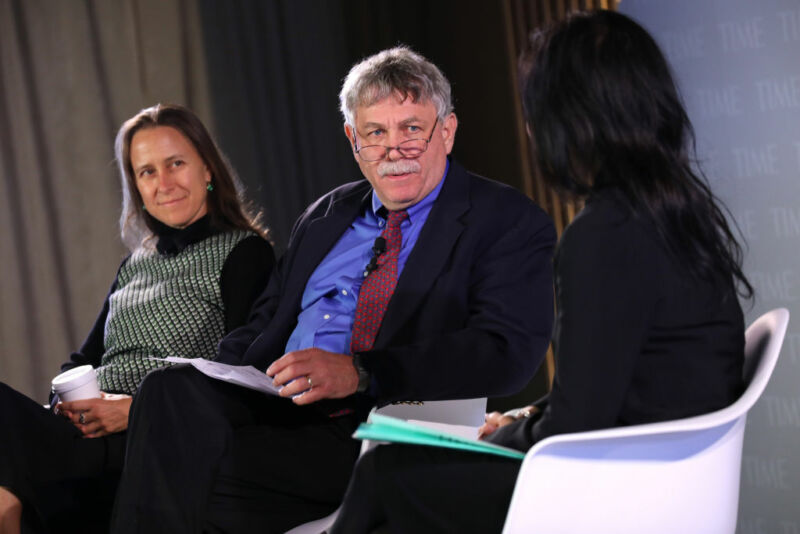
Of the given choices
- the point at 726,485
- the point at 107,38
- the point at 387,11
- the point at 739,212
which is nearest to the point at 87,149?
the point at 107,38

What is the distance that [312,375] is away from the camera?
1.79 meters

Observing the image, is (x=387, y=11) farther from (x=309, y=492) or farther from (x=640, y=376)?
(x=640, y=376)

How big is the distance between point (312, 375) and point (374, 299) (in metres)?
0.40

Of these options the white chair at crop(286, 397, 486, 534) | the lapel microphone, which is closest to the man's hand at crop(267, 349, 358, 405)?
the white chair at crop(286, 397, 486, 534)

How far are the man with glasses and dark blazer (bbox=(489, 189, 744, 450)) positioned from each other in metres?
0.63

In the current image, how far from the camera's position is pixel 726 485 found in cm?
133

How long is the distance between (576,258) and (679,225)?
169 millimetres

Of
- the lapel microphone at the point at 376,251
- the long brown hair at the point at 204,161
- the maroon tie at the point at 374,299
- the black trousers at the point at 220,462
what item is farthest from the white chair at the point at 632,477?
the long brown hair at the point at 204,161

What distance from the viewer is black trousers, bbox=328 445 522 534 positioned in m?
1.30

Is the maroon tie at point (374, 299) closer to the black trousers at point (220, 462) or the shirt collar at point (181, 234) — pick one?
the black trousers at point (220, 462)

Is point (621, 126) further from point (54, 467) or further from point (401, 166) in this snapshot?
point (54, 467)

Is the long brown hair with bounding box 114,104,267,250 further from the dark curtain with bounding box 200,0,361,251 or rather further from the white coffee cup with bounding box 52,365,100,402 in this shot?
the dark curtain with bounding box 200,0,361,251

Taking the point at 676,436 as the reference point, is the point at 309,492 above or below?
below

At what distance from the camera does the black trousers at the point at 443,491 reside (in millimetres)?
1302
